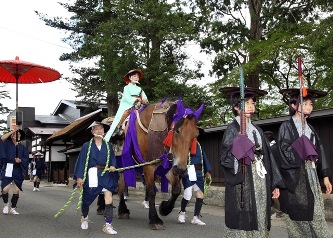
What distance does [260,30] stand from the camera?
1839 cm

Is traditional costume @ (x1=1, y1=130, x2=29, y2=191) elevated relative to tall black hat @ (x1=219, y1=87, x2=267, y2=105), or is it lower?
lower

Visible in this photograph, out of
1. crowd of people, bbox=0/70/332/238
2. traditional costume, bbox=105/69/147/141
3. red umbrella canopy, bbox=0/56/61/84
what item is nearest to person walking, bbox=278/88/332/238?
crowd of people, bbox=0/70/332/238

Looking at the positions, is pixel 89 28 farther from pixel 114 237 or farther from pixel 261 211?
pixel 261 211

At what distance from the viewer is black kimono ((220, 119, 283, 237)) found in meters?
4.70

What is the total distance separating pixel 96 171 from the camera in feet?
25.3

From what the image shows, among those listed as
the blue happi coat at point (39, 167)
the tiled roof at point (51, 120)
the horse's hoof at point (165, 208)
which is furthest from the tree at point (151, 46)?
the tiled roof at point (51, 120)

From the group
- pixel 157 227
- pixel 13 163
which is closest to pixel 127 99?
pixel 157 227

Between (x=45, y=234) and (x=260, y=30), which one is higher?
(x=260, y=30)

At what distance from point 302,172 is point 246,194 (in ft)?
3.39

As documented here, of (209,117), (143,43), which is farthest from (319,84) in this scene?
(143,43)

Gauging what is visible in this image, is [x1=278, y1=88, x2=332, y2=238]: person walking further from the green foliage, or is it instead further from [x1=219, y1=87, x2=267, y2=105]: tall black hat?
the green foliage

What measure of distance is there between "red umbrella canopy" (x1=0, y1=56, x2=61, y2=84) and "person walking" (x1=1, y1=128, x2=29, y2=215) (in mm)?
1483

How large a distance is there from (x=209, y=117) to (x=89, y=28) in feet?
35.3

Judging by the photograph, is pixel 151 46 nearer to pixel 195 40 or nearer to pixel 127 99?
pixel 195 40
